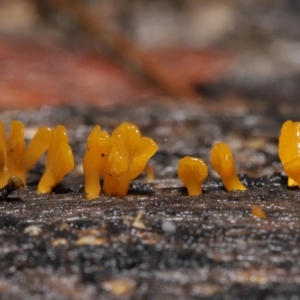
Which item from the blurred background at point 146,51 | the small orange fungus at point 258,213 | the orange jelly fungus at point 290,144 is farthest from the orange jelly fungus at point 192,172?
the blurred background at point 146,51

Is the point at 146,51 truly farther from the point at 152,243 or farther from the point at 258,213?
the point at 152,243

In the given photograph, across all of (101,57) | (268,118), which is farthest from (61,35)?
(268,118)

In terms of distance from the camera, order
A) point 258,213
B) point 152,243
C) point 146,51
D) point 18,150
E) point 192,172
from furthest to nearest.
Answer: point 146,51, point 18,150, point 192,172, point 258,213, point 152,243

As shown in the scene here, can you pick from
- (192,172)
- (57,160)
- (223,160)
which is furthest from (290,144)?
(57,160)

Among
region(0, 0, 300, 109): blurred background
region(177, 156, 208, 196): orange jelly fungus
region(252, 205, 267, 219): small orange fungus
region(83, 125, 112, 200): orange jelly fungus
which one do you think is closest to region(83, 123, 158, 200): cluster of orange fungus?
region(83, 125, 112, 200): orange jelly fungus

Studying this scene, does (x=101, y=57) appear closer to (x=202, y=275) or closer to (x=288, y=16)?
(x=288, y=16)
